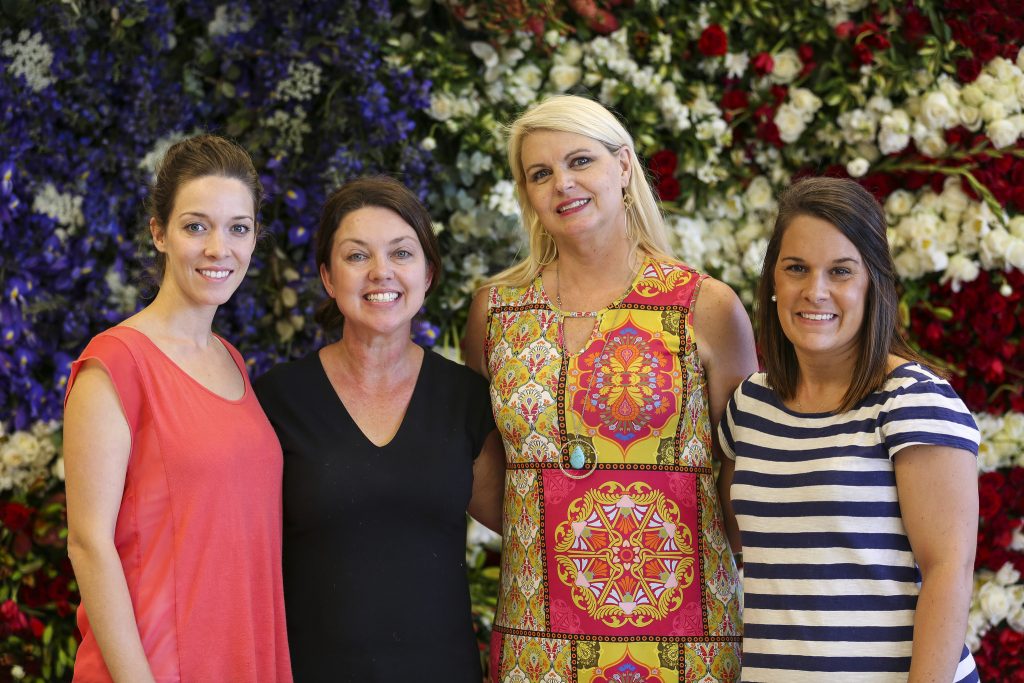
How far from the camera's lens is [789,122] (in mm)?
3426

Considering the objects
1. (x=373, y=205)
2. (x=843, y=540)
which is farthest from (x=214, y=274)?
(x=843, y=540)

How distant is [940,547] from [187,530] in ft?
4.48

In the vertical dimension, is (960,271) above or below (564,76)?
below

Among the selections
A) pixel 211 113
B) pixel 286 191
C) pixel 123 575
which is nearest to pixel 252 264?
pixel 286 191

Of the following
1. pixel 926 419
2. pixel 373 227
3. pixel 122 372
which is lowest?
pixel 926 419

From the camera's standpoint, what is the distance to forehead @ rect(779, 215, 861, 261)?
2072 mm

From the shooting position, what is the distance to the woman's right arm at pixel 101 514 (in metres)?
1.96

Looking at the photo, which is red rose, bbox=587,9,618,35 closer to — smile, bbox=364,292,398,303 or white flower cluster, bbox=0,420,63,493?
smile, bbox=364,292,398,303

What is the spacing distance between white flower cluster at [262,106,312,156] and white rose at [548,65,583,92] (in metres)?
0.78

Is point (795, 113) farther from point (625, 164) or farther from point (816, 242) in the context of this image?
point (816, 242)

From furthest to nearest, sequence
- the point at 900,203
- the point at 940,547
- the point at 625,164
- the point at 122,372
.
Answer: the point at 900,203
the point at 625,164
the point at 122,372
the point at 940,547

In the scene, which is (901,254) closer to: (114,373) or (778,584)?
(778,584)

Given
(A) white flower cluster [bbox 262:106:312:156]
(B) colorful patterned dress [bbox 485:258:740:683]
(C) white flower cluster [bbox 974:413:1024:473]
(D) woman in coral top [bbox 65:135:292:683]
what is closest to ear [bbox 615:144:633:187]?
(B) colorful patterned dress [bbox 485:258:740:683]

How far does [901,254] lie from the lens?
3318 millimetres
